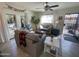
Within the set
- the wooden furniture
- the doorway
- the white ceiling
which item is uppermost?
the white ceiling

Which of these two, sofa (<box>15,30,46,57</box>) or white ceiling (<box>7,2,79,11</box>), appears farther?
sofa (<box>15,30,46,57</box>)

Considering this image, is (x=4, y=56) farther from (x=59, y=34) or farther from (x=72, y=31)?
(x=72, y=31)

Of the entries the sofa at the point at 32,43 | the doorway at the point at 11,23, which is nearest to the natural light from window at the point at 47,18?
the sofa at the point at 32,43

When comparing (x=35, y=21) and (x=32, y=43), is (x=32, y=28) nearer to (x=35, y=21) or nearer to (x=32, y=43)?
(x=35, y=21)

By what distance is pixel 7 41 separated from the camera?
1.76 meters

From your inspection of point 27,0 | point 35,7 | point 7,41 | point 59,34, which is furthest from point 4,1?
point 59,34

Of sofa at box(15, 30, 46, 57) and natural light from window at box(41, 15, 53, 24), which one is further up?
natural light from window at box(41, 15, 53, 24)

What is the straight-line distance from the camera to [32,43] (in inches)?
70.6

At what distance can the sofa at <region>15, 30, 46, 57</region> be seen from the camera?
1.76m

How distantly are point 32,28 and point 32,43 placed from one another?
0.29m

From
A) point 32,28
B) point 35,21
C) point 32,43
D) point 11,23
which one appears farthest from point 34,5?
point 32,43

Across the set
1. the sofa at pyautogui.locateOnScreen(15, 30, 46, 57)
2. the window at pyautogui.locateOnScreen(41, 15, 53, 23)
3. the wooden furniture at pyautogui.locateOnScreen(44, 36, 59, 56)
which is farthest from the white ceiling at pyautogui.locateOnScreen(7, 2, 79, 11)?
the wooden furniture at pyautogui.locateOnScreen(44, 36, 59, 56)

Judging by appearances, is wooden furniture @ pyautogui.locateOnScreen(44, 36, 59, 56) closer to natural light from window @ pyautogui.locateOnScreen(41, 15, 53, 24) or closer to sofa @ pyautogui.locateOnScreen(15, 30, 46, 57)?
sofa @ pyautogui.locateOnScreen(15, 30, 46, 57)

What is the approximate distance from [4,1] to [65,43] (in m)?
1.33
